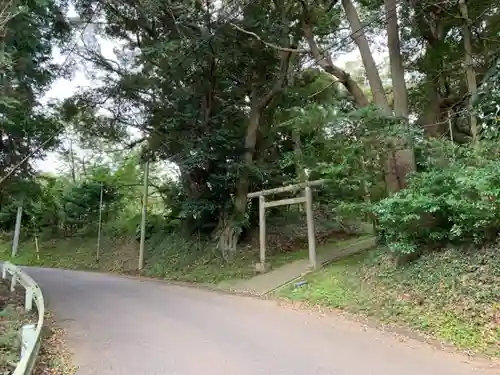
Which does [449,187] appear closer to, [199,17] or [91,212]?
[199,17]

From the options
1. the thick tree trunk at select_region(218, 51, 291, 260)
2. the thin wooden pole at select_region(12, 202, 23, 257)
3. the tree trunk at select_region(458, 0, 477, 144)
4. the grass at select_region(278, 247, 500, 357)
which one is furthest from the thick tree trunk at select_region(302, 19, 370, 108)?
the thin wooden pole at select_region(12, 202, 23, 257)

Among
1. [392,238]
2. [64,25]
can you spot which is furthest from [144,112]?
[392,238]

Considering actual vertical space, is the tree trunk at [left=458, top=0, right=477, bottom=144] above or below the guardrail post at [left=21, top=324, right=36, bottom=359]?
above

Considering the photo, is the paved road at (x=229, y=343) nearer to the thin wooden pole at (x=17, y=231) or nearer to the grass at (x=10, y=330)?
the grass at (x=10, y=330)

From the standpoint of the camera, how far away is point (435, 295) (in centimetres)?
723

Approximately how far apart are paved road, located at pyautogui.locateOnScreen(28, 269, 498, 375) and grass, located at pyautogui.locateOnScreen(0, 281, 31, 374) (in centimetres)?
75

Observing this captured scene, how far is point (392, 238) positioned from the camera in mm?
9133

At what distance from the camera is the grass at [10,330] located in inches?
201

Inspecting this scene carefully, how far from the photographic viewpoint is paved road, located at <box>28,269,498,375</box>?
5164mm

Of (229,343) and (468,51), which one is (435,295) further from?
(468,51)

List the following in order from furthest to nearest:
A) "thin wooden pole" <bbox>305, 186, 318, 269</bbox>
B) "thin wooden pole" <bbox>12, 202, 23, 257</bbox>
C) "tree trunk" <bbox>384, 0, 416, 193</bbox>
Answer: "thin wooden pole" <bbox>12, 202, 23, 257</bbox>
"thin wooden pole" <bbox>305, 186, 318, 269</bbox>
"tree trunk" <bbox>384, 0, 416, 193</bbox>

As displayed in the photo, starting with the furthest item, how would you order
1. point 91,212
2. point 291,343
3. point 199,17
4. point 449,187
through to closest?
point 91,212
point 199,17
point 449,187
point 291,343

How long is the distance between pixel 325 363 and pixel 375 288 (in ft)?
12.9

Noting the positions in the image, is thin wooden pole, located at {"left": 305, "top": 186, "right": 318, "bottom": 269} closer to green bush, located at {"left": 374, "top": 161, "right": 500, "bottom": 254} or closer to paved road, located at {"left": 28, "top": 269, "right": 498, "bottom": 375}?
paved road, located at {"left": 28, "top": 269, "right": 498, "bottom": 375}
